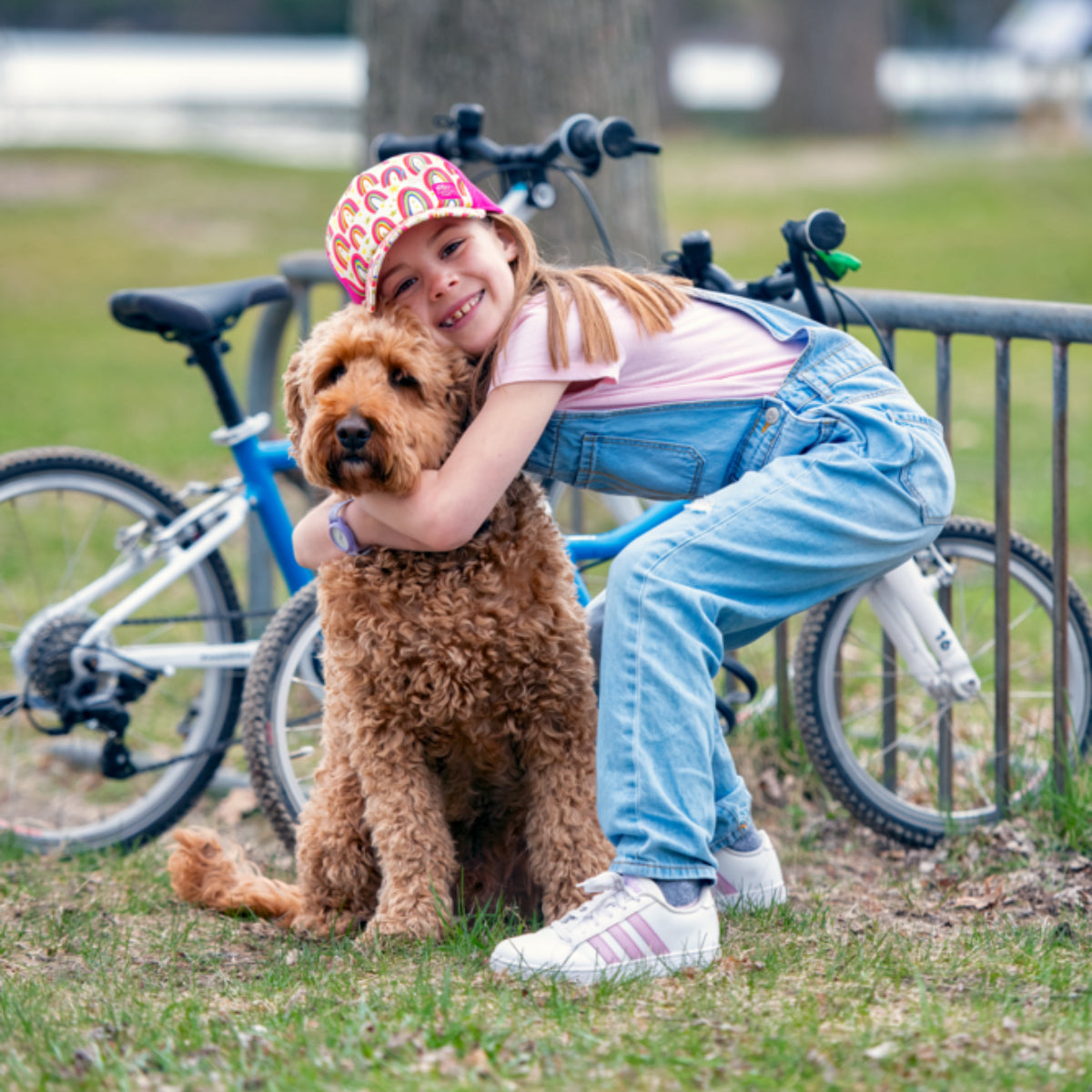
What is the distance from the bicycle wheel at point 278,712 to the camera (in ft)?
11.3

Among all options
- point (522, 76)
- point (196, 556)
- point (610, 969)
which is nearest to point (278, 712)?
point (196, 556)

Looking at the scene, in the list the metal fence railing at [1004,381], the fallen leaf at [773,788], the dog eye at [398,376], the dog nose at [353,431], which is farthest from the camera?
the fallen leaf at [773,788]

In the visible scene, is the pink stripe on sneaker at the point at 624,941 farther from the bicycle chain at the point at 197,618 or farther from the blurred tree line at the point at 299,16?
the blurred tree line at the point at 299,16

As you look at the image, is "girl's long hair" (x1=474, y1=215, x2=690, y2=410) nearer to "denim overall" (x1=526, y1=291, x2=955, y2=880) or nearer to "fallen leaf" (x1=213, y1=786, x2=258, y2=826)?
"denim overall" (x1=526, y1=291, x2=955, y2=880)

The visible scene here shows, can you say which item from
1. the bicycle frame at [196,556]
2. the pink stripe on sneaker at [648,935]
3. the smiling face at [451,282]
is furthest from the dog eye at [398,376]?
the bicycle frame at [196,556]

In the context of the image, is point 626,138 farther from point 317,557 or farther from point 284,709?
point 284,709

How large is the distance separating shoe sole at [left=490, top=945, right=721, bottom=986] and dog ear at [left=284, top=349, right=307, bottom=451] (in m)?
1.05

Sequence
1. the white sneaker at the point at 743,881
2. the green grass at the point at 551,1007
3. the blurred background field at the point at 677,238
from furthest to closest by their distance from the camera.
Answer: the blurred background field at the point at 677,238, the white sneaker at the point at 743,881, the green grass at the point at 551,1007

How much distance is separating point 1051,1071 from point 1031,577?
5.56 ft

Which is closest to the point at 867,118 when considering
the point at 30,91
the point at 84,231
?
the point at 84,231

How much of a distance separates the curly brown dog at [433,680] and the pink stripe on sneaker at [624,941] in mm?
222

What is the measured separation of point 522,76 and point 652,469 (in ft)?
10.6

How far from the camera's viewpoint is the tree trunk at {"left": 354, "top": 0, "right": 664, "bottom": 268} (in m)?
5.60

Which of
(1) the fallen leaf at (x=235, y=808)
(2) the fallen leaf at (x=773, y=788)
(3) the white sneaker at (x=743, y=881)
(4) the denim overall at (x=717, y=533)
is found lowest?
(1) the fallen leaf at (x=235, y=808)
